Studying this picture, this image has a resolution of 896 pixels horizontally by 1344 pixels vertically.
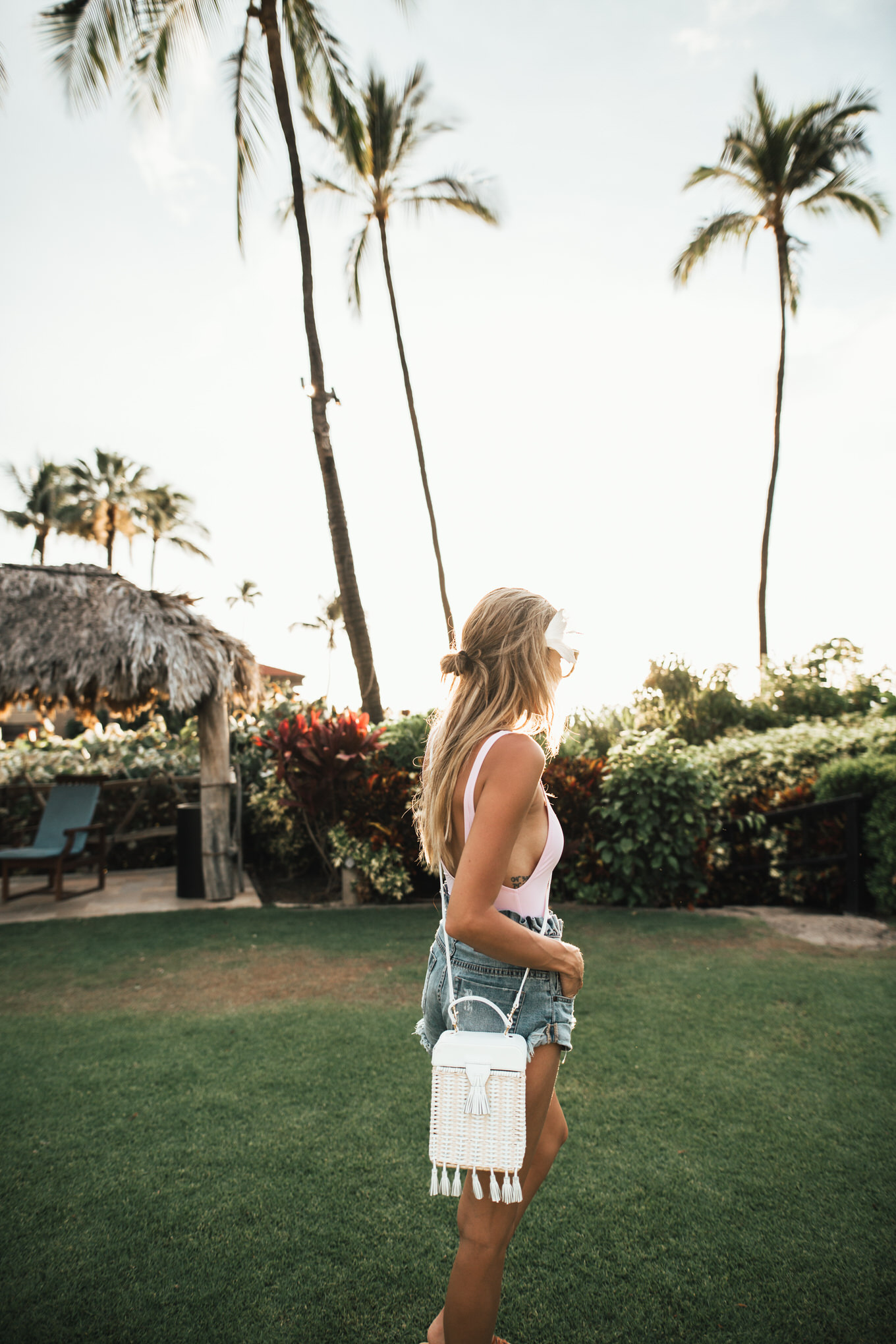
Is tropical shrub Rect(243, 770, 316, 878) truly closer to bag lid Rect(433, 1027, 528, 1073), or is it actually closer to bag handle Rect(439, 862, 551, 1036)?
bag handle Rect(439, 862, 551, 1036)

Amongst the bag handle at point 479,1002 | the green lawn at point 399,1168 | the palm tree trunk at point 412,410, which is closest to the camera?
the bag handle at point 479,1002

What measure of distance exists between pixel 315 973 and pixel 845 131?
20.0 meters

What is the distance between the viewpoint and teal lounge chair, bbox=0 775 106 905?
25.8ft

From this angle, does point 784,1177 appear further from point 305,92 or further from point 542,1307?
point 305,92

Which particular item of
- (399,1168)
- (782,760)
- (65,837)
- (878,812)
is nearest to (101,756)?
(65,837)

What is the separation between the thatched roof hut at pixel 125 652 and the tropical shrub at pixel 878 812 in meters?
6.35

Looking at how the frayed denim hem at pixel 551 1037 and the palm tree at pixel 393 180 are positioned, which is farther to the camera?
the palm tree at pixel 393 180

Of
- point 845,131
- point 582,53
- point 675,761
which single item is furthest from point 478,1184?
point 845,131

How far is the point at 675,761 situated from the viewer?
6.89 m

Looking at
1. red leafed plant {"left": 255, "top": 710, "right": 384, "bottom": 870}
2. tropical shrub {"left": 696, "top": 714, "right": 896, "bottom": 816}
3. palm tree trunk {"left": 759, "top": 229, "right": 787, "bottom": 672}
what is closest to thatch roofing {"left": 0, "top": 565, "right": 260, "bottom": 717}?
red leafed plant {"left": 255, "top": 710, "right": 384, "bottom": 870}

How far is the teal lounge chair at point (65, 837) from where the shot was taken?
7.86m

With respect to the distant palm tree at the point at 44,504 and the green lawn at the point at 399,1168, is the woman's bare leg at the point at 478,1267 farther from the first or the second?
the distant palm tree at the point at 44,504

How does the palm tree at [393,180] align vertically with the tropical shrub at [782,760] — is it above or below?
above

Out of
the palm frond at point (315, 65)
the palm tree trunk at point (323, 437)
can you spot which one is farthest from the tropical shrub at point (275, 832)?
the palm frond at point (315, 65)
